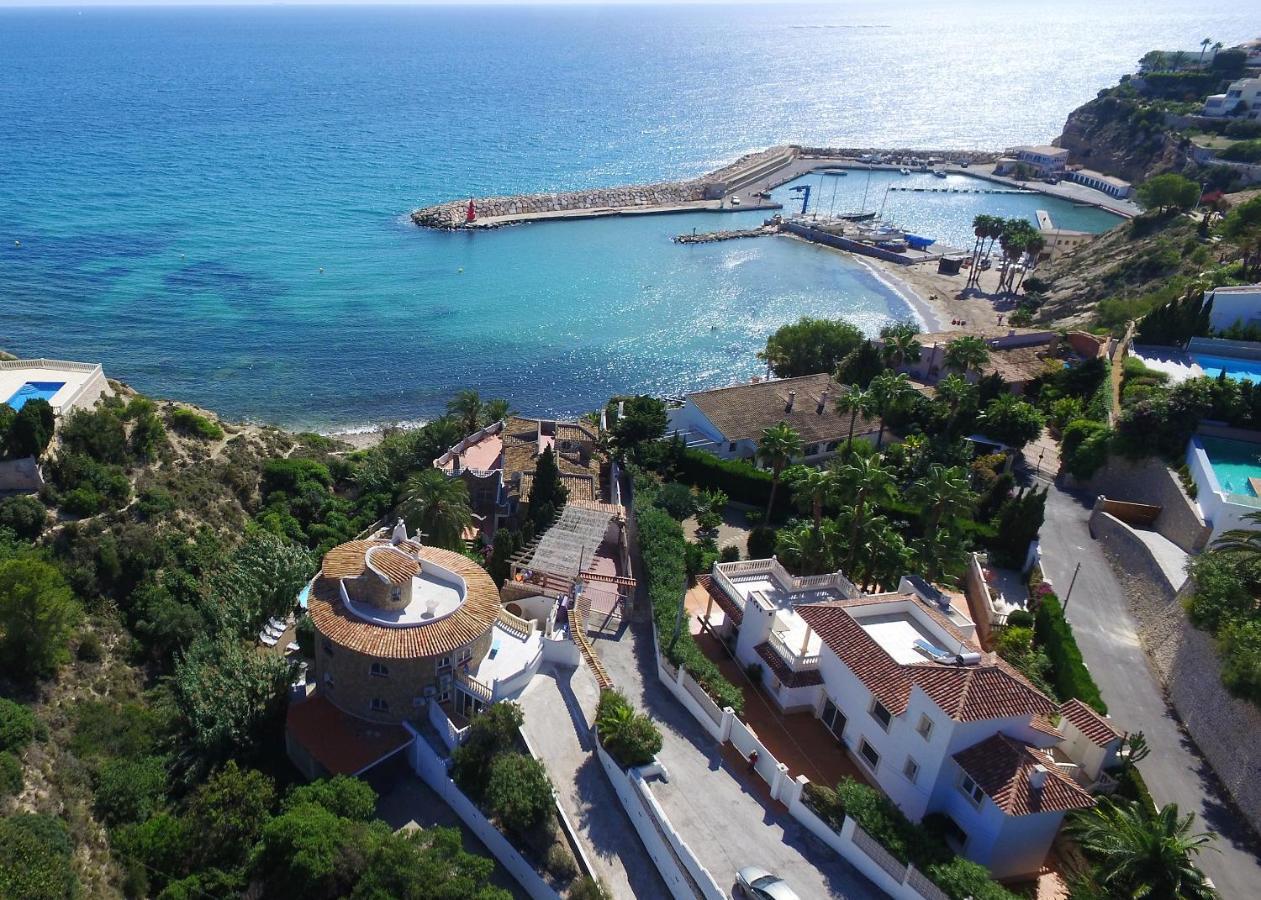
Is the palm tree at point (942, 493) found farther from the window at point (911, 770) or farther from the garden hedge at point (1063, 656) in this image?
the window at point (911, 770)

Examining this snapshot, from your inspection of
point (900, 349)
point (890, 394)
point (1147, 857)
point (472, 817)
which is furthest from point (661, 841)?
point (900, 349)

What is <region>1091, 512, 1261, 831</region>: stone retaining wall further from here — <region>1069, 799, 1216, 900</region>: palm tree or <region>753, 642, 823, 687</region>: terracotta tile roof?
<region>753, 642, 823, 687</region>: terracotta tile roof

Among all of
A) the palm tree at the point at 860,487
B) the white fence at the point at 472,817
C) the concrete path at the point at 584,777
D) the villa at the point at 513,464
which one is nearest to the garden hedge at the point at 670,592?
the concrete path at the point at 584,777

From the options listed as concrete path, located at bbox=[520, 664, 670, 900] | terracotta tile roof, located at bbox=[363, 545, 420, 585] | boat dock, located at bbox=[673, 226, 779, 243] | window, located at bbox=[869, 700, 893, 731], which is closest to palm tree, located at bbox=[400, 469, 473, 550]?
terracotta tile roof, located at bbox=[363, 545, 420, 585]

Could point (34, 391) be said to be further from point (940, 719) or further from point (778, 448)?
point (940, 719)

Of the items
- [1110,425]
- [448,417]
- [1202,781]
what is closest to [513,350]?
[448,417]
